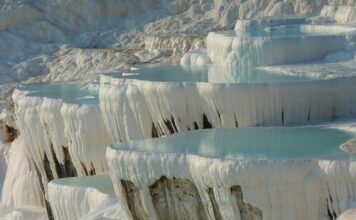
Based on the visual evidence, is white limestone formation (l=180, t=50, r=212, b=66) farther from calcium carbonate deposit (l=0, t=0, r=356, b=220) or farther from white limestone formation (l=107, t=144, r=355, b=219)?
white limestone formation (l=107, t=144, r=355, b=219)

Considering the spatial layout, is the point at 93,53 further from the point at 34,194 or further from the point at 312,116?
the point at 312,116

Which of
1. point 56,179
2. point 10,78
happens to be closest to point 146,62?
point 10,78

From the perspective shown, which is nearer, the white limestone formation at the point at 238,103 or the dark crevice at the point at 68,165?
the white limestone formation at the point at 238,103

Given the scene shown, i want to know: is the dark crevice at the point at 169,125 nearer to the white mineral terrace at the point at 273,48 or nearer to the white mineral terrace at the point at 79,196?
the white mineral terrace at the point at 79,196

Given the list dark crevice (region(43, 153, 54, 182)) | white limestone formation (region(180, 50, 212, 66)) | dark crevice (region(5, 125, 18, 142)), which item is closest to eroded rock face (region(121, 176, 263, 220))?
dark crevice (region(43, 153, 54, 182))

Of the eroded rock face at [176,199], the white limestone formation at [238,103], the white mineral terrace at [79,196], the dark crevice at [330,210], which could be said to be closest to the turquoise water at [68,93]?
the white mineral terrace at [79,196]
